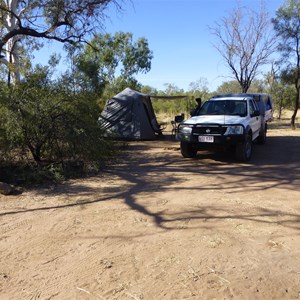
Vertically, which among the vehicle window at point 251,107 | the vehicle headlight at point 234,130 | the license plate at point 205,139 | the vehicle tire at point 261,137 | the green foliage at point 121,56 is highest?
the green foliage at point 121,56

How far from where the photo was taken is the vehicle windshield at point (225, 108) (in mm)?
9820

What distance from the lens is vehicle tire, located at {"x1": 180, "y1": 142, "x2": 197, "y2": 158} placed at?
9.64m

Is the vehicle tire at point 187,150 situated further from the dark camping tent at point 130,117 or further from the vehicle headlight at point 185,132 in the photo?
the dark camping tent at point 130,117

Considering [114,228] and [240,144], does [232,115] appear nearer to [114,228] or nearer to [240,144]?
[240,144]

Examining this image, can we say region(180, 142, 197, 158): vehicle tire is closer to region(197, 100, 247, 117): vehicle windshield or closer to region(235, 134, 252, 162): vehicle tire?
region(197, 100, 247, 117): vehicle windshield

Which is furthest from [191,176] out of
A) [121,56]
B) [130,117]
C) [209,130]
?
[121,56]

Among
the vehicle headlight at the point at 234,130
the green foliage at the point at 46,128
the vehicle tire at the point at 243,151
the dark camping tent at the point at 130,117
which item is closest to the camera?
the green foliage at the point at 46,128

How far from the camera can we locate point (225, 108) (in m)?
10.1

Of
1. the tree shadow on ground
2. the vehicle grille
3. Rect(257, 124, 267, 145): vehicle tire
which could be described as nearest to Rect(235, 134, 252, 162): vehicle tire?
the tree shadow on ground

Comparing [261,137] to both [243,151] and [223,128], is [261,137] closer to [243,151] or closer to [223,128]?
[243,151]

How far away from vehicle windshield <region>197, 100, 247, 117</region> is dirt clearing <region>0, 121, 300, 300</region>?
290 cm

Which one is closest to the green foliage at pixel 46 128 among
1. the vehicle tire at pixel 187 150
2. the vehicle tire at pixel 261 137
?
the vehicle tire at pixel 187 150

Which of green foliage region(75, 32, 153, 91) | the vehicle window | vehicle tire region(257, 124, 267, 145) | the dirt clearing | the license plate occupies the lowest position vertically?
the dirt clearing

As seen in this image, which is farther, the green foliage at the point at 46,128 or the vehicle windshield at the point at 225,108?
the vehicle windshield at the point at 225,108
